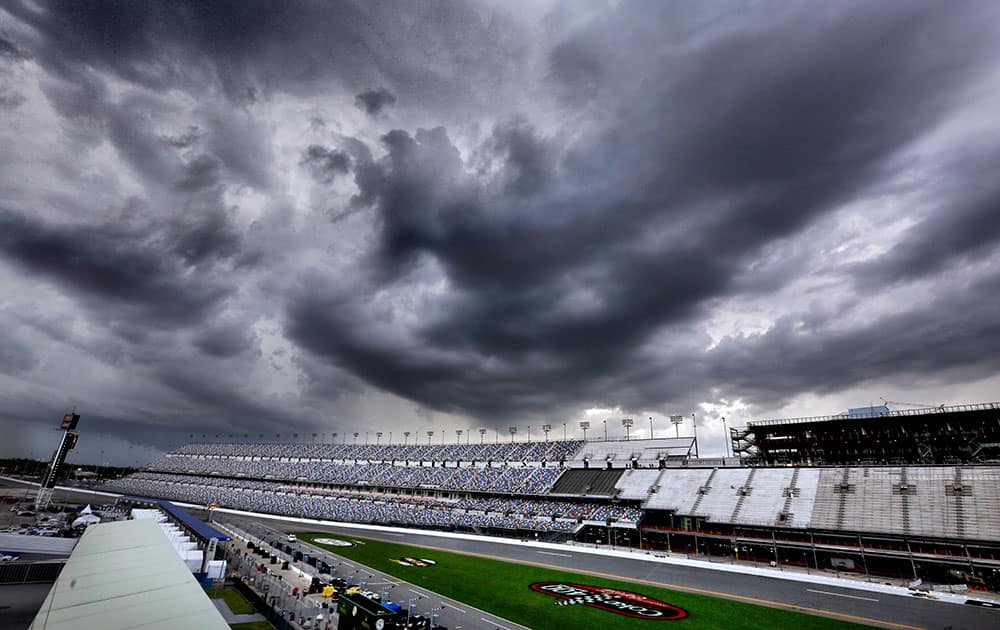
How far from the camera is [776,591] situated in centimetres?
3906

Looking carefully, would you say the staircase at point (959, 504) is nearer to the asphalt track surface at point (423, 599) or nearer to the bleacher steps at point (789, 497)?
the bleacher steps at point (789, 497)

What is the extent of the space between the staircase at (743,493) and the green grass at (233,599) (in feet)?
175

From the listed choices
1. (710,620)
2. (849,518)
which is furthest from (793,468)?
(710,620)

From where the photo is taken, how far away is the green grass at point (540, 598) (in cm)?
3102

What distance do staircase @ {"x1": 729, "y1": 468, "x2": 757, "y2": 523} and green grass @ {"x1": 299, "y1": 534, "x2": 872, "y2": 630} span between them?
75.7 feet

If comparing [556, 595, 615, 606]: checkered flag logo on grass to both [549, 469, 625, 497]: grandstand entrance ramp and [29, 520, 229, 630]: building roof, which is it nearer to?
[29, 520, 229, 630]: building roof

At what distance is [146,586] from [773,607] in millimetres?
41196

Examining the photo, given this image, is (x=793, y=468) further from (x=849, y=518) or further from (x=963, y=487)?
(x=963, y=487)

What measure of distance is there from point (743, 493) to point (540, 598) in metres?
38.5

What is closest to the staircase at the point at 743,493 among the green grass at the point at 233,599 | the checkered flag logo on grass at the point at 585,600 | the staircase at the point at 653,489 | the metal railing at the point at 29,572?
the staircase at the point at 653,489

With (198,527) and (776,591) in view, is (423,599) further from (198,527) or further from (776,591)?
(198,527)

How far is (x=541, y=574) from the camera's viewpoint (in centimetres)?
4559

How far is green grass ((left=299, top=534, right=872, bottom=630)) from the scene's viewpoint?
31016mm

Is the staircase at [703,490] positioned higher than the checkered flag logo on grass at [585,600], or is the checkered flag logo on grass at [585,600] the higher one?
the staircase at [703,490]
